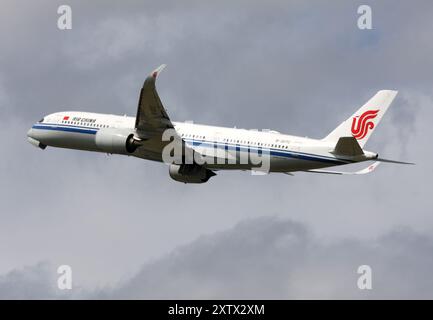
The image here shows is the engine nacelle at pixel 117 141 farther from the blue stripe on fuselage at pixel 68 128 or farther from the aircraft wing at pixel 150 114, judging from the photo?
the blue stripe on fuselage at pixel 68 128

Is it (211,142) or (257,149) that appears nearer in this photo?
(257,149)

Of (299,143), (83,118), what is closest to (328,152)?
(299,143)

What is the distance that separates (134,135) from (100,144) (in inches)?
97.2

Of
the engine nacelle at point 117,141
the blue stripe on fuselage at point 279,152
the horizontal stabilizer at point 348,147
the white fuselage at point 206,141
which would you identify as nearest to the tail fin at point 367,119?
the white fuselage at point 206,141

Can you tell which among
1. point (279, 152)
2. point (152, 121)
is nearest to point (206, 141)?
point (152, 121)

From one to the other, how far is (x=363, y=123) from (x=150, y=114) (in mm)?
12853

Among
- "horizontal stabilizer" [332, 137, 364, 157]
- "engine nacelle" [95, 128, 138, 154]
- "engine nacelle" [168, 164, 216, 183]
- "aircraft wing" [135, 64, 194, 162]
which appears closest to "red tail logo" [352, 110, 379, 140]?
"horizontal stabilizer" [332, 137, 364, 157]

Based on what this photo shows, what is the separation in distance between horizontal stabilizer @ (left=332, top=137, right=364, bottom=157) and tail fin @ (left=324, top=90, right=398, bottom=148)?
293 centimetres

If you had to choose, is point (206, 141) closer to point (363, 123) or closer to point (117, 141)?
point (117, 141)

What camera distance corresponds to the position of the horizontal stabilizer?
55.6 metres

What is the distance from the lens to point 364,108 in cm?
6016

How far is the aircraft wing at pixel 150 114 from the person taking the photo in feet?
189

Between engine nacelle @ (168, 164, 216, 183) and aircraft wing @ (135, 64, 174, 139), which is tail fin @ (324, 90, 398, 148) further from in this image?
aircraft wing @ (135, 64, 174, 139)

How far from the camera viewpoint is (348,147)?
56.2 m
